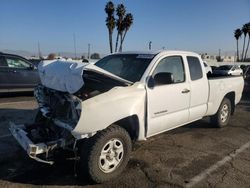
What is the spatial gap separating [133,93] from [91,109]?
841 millimetres

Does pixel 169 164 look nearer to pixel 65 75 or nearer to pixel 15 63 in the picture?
pixel 65 75

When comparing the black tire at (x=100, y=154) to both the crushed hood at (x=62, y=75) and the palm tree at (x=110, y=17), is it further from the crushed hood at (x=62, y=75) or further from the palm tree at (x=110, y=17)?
the palm tree at (x=110, y=17)

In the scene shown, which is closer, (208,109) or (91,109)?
(91,109)

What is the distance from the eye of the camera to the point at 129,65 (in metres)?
5.45

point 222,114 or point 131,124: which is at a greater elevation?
point 131,124

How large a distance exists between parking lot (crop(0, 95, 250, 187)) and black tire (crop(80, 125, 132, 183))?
0.43 ft

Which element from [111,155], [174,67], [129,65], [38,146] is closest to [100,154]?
[111,155]

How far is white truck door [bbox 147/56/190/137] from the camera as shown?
16.4ft

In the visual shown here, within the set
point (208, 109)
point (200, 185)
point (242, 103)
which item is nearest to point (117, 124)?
point (200, 185)

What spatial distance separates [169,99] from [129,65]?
35.8 inches

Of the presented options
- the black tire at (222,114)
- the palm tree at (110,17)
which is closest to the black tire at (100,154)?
the black tire at (222,114)

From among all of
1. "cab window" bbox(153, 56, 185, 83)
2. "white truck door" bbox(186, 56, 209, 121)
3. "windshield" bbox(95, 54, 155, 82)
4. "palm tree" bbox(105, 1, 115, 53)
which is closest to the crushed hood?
"windshield" bbox(95, 54, 155, 82)

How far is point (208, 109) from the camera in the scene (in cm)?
664

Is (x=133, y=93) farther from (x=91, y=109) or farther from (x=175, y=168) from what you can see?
(x=175, y=168)
